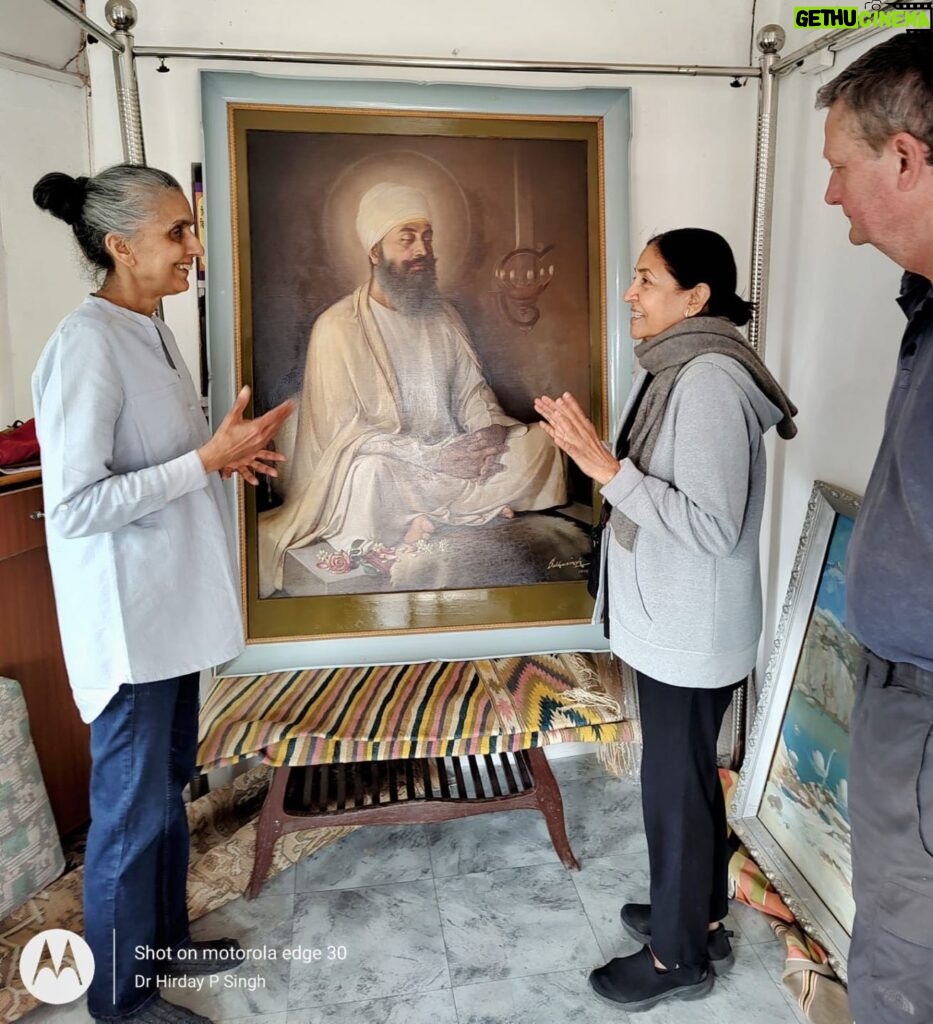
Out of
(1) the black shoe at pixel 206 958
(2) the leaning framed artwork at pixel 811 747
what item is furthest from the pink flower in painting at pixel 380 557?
(2) the leaning framed artwork at pixel 811 747

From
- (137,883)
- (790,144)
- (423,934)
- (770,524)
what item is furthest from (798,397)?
(137,883)

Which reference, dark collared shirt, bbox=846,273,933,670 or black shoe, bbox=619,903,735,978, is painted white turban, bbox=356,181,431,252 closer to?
dark collared shirt, bbox=846,273,933,670

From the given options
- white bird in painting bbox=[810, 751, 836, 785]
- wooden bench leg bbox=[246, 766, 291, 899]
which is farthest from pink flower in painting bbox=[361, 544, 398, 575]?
white bird in painting bbox=[810, 751, 836, 785]

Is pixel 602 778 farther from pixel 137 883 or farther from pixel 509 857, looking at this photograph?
pixel 137 883

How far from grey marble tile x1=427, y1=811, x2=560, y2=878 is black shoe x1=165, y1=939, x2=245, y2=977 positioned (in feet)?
1.80

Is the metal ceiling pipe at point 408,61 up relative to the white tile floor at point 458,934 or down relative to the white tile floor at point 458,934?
up

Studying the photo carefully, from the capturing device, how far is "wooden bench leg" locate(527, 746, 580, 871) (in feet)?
6.65

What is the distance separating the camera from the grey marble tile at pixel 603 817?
2.14 m

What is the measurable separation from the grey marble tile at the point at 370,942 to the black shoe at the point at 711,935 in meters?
0.46

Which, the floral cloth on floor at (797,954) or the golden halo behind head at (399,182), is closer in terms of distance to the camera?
the floral cloth on floor at (797,954)

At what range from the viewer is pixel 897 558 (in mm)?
1030

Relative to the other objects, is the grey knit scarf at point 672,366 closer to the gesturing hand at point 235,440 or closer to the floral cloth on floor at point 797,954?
the gesturing hand at point 235,440

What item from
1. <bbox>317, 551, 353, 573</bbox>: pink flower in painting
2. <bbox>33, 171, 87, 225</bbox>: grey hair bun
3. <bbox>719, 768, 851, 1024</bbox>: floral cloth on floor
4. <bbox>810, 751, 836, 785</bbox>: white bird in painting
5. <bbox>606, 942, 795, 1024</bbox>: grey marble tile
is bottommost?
→ <bbox>606, 942, 795, 1024</bbox>: grey marble tile

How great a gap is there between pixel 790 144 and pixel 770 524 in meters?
1.08
